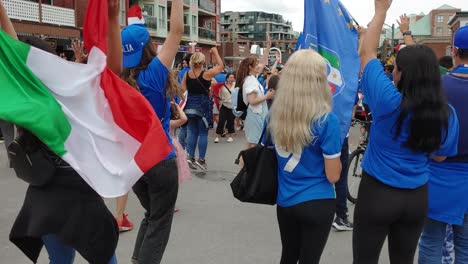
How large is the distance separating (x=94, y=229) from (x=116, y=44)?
1.05 meters

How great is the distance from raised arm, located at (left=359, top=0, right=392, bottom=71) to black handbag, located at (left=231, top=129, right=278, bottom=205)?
774 millimetres

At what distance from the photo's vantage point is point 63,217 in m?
2.38

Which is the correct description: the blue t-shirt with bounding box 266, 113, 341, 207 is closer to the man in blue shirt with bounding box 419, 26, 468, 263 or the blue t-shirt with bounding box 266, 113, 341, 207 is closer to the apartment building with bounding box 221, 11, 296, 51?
the man in blue shirt with bounding box 419, 26, 468, 263

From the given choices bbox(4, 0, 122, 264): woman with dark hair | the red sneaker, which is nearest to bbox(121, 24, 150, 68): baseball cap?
bbox(4, 0, 122, 264): woman with dark hair

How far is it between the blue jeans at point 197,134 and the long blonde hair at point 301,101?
213 inches

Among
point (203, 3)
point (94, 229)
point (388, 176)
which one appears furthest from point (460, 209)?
point (203, 3)

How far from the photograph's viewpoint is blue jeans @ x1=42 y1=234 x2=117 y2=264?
8.30 ft

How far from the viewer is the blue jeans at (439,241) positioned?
3.07 meters

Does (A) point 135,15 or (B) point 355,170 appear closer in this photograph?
(A) point 135,15

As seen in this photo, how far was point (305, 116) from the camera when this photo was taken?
2.70 metres

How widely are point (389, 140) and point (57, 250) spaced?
1.98 metres

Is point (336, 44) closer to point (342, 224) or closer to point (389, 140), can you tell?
point (389, 140)

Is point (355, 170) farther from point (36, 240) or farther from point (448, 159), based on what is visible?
point (36, 240)

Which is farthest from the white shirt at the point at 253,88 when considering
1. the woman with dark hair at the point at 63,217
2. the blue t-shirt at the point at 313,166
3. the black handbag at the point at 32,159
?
the black handbag at the point at 32,159
